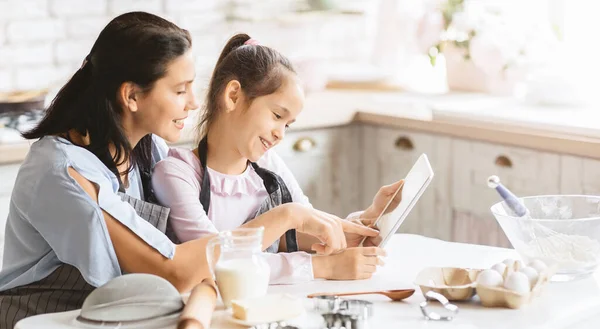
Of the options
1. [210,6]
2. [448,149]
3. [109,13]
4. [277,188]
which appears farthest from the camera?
[210,6]

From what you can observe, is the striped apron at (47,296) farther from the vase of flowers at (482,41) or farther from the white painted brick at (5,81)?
the vase of flowers at (482,41)

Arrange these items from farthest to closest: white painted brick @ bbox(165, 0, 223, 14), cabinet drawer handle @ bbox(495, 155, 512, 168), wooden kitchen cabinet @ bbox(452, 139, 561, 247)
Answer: white painted brick @ bbox(165, 0, 223, 14) → cabinet drawer handle @ bbox(495, 155, 512, 168) → wooden kitchen cabinet @ bbox(452, 139, 561, 247)

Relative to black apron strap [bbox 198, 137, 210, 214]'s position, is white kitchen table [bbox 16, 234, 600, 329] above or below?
below

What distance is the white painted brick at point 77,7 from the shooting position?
359 centimetres

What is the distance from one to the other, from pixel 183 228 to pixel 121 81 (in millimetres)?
329

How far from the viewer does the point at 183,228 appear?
1.92 m

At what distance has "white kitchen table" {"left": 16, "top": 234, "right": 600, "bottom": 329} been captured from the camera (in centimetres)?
153

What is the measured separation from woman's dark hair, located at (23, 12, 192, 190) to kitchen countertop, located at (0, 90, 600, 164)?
3.32 ft

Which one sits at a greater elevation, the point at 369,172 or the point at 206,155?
the point at 206,155

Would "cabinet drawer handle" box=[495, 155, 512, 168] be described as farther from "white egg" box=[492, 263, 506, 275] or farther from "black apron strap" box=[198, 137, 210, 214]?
"white egg" box=[492, 263, 506, 275]

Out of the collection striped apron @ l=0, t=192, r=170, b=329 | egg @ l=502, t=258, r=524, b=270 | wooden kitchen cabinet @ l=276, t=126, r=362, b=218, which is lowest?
wooden kitchen cabinet @ l=276, t=126, r=362, b=218

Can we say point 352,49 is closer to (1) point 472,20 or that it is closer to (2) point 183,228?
(1) point 472,20

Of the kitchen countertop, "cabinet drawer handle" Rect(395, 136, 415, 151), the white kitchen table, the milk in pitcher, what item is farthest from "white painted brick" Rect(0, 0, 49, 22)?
the milk in pitcher

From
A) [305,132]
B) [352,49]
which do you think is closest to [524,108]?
[305,132]
